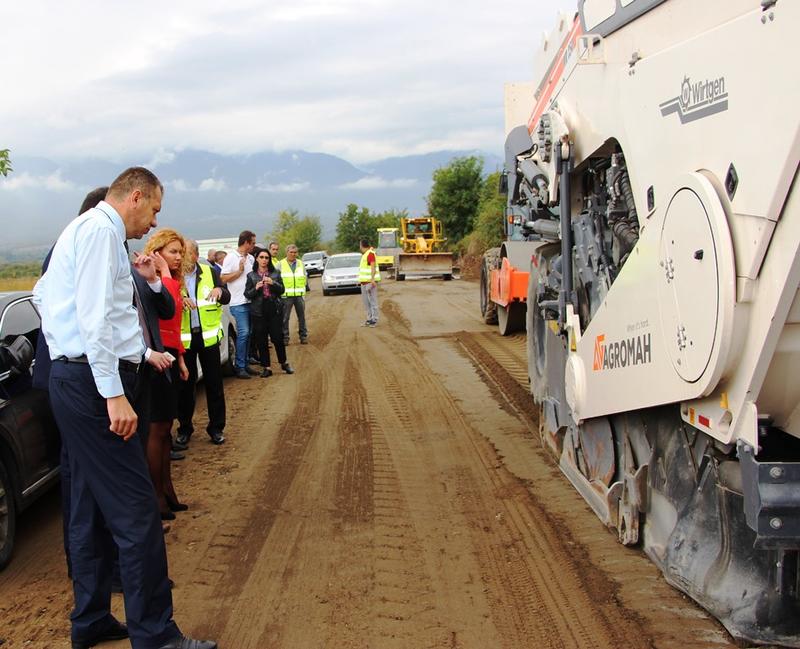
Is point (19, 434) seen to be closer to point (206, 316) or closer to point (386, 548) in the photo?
point (206, 316)

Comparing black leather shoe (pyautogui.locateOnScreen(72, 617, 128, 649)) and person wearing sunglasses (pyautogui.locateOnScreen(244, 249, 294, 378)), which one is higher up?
person wearing sunglasses (pyautogui.locateOnScreen(244, 249, 294, 378))

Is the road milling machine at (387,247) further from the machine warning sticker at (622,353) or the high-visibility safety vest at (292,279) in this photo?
the machine warning sticker at (622,353)

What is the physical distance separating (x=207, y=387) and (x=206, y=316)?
2.31 ft

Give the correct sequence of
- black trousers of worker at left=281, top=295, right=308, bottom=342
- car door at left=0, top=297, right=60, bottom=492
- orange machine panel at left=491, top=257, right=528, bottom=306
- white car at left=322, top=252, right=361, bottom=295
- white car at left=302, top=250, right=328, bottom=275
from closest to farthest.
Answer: car door at left=0, top=297, right=60, bottom=492
orange machine panel at left=491, top=257, right=528, bottom=306
black trousers of worker at left=281, top=295, right=308, bottom=342
white car at left=322, top=252, right=361, bottom=295
white car at left=302, top=250, right=328, bottom=275

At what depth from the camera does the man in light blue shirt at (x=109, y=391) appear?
134 inches

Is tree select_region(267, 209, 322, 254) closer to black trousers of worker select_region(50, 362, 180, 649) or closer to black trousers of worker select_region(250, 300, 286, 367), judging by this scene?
black trousers of worker select_region(250, 300, 286, 367)

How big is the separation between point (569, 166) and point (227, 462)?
3901 millimetres

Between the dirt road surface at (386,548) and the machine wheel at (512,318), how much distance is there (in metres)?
4.99

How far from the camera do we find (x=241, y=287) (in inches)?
431

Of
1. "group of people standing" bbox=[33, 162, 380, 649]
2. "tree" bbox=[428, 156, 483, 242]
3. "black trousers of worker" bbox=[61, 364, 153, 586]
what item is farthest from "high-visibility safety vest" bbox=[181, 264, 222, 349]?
"tree" bbox=[428, 156, 483, 242]

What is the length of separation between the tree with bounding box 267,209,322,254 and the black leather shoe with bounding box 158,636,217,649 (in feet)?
331

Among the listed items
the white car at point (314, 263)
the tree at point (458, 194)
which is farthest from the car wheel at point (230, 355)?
the tree at point (458, 194)

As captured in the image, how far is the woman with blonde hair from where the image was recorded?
5.53 metres

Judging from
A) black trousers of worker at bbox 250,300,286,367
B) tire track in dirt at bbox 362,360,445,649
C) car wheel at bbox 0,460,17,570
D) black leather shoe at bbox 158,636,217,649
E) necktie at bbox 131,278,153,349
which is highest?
necktie at bbox 131,278,153,349
